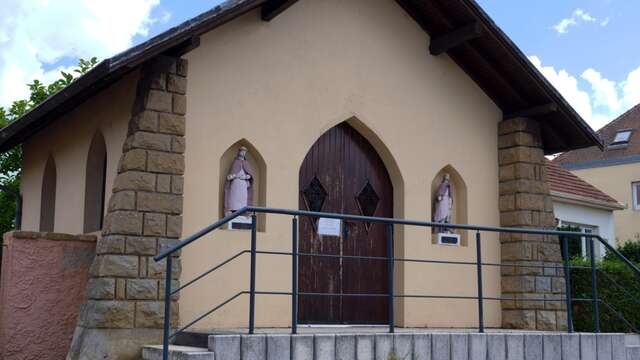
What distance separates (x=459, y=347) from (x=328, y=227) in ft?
8.87

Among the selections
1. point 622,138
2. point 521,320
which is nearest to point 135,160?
point 521,320

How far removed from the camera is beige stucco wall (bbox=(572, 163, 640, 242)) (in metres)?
31.0

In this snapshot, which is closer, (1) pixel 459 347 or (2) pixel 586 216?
(1) pixel 459 347

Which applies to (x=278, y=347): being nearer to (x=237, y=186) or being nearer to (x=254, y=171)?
(x=237, y=186)

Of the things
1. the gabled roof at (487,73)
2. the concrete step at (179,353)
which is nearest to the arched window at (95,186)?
the gabled roof at (487,73)

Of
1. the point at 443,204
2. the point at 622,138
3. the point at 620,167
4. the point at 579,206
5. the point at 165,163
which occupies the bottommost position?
the point at 443,204

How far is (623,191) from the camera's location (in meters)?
31.3

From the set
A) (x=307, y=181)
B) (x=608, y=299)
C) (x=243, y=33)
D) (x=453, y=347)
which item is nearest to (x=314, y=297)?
(x=307, y=181)

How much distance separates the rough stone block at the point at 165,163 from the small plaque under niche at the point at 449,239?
4.10 meters

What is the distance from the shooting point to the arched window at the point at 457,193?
39.2 ft

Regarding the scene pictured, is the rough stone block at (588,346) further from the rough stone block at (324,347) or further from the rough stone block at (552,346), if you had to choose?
the rough stone block at (324,347)

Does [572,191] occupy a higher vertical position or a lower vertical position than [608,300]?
→ higher

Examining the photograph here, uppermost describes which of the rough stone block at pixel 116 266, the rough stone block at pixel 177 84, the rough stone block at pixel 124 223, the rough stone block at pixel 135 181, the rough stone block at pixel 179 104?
the rough stone block at pixel 177 84

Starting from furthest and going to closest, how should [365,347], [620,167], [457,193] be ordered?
[620,167]
[457,193]
[365,347]
